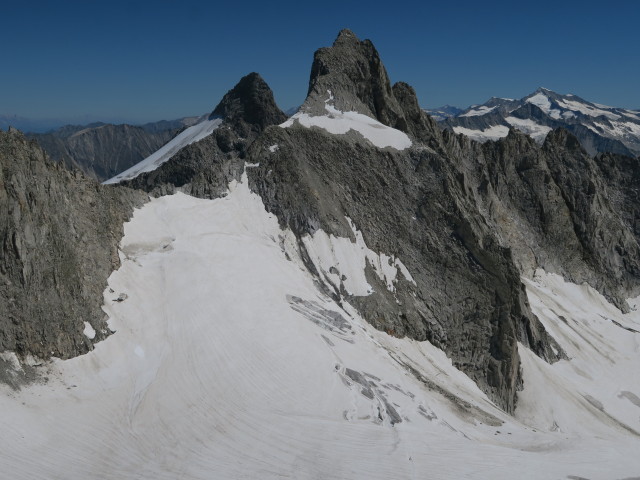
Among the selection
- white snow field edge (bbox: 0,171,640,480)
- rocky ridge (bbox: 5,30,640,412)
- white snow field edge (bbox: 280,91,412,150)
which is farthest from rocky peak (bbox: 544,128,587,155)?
white snow field edge (bbox: 0,171,640,480)

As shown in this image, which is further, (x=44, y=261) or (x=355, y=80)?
(x=355, y=80)

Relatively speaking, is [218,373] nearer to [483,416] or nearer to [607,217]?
[483,416]

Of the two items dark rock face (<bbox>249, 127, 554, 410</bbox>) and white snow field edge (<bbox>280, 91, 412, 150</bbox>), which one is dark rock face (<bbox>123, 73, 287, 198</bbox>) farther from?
dark rock face (<bbox>249, 127, 554, 410</bbox>)

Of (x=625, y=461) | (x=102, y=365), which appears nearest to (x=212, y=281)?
(x=102, y=365)

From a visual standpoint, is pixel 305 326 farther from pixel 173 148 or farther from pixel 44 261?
pixel 173 148

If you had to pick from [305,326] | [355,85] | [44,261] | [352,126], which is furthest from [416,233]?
[44,261]
